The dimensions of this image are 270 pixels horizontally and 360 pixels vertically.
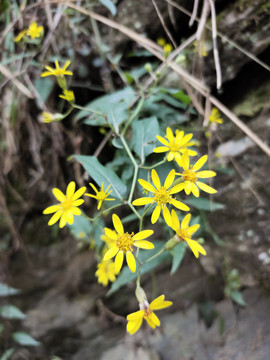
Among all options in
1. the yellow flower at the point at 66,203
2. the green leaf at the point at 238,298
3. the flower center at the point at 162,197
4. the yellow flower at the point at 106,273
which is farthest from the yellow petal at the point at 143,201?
the green leaf at the point at 238,298

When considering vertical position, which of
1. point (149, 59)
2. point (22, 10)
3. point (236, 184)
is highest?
point (22, 10)

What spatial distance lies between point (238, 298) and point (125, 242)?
2.01 ft

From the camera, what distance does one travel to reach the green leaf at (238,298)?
968 mm

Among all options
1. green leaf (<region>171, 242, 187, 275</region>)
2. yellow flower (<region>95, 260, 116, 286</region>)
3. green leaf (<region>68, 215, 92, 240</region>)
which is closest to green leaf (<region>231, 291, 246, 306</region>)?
green leaf (<region>171, 242, 187, 275</region>)

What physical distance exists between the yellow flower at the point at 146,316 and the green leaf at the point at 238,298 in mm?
557

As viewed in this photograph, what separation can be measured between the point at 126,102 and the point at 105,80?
32 cm

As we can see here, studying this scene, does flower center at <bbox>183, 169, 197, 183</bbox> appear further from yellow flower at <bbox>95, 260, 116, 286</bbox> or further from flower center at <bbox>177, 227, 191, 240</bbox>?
yellow flower at <bbox>95, 260, 116, 286</bbox>

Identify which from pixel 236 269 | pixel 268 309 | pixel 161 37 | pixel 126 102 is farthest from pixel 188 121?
pixel 268 309

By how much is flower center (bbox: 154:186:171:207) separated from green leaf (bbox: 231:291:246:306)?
61cm

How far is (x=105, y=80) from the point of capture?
115 centimetres

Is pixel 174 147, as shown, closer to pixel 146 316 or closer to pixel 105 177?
pixel 105 177

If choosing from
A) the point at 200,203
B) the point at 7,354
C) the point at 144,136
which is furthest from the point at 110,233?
the point at 7,354

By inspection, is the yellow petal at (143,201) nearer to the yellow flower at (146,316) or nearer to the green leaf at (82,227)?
the yellow flower at (146,316)

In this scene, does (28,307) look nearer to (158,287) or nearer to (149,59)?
(158,287)
